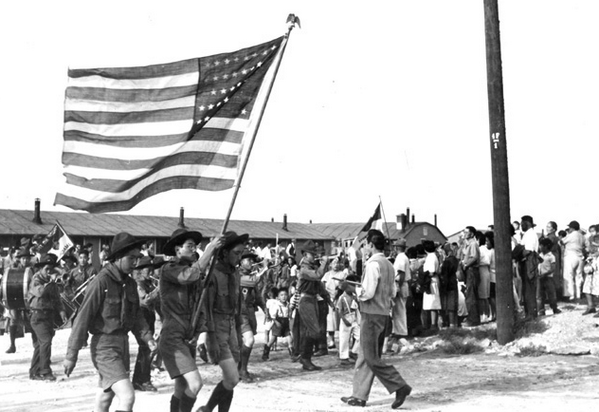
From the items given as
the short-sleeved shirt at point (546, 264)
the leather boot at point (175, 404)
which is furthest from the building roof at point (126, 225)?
the leather boot at point (175, 404)

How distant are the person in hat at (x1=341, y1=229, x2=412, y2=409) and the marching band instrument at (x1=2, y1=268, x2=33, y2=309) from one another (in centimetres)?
745

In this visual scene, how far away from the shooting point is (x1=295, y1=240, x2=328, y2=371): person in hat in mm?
11984

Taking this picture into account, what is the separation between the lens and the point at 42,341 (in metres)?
11.4

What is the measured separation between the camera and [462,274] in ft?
52.1

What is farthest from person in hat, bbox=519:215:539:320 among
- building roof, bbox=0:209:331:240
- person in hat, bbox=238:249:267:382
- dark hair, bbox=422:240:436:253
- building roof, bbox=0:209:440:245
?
building roof, bbox=0:209:331:240

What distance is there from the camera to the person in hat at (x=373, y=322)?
28.1ft

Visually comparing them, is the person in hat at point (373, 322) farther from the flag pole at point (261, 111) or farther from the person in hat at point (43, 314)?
the person in hat at point (43, 314)

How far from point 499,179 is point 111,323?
27.5 ft

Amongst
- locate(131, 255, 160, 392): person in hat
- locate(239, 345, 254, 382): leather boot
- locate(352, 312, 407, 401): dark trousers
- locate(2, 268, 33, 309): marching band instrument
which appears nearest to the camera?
locate(352, 312, 407, 401): dark trousers

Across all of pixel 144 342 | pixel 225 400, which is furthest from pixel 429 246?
pixel 225 400

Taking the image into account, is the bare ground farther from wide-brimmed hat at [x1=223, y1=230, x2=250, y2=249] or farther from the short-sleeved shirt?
wide-brimmed hat at [x1=223, y1=230, x2=250, y2=249]

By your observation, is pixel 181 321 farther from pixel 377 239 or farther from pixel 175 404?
pixel 377 239

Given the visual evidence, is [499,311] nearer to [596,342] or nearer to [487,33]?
[596,342]

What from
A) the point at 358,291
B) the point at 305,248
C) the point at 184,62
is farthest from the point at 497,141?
the point at 184,62
